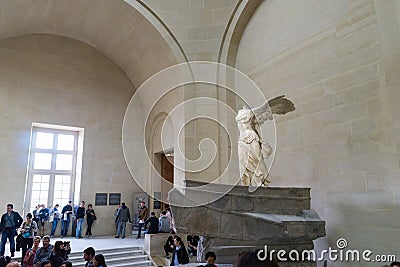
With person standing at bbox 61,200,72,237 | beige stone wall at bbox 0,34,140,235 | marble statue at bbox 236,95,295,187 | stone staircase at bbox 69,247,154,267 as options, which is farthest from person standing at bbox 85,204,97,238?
marble statue at bbox 236,95,295,187

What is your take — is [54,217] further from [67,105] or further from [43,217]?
[67,105]

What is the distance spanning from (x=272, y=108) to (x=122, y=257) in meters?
5.32

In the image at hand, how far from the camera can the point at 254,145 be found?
452 centimetres

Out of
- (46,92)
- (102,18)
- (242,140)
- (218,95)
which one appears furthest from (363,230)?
(46,92)

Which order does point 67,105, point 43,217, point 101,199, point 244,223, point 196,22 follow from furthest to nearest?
point 101,199 < point 67,105 < point 43,217 < point 196,22 < point 244,223

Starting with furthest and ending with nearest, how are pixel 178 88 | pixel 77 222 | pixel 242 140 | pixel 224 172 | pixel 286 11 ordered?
1. pixel 77 222
2. pixel 178 88
3. pixel 224 172
4. pixel 286 11
5. pixel 242 140

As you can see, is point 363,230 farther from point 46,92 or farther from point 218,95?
point 46,92

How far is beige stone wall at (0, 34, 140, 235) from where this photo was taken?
31.2ft

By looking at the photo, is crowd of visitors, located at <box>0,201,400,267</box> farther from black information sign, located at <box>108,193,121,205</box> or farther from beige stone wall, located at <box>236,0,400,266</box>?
beige stone wall, located at <box>236,0,400,266</box>

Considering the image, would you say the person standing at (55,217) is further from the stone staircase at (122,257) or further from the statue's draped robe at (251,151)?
the statue's draped robe at (251,151)

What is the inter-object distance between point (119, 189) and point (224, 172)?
4.93m

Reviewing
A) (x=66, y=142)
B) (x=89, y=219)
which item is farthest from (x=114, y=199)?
(x=66, y=142)

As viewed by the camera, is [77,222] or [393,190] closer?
[393,190]

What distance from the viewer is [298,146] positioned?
6469mm
